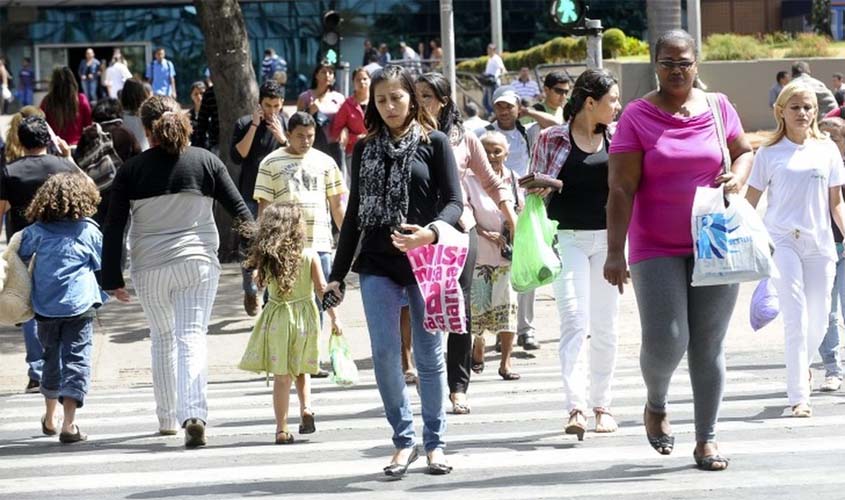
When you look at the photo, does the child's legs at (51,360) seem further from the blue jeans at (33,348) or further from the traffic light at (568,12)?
the traffic light at (568,12)

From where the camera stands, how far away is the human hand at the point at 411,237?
721cm

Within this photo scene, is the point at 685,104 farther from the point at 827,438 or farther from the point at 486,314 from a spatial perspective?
the point at 486,314

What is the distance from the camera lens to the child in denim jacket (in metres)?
9.23

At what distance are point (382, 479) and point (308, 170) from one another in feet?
12.4

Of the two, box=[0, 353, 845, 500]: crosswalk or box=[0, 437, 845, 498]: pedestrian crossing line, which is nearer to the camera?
box=[0, 353, 845, 500]: crosswalk

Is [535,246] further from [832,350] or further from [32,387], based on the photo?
[32,387]

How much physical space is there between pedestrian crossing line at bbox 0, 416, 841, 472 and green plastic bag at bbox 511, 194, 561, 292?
83 cm

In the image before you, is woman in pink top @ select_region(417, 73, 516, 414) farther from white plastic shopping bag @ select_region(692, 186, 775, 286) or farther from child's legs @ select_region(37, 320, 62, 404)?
white plastic shopping bag @ select_region(692, 186, 775, 286)

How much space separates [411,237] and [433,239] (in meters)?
0.13

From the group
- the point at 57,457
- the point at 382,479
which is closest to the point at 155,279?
the point at 57,457

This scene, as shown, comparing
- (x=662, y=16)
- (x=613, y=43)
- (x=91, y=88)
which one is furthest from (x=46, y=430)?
(x=91, y=88)

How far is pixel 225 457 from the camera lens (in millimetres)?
8414

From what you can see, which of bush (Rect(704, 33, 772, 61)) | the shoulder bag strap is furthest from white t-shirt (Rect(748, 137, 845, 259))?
bush (Rect(704, 33, 772, 61))

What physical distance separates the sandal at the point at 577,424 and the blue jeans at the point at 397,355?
1.10 meters
